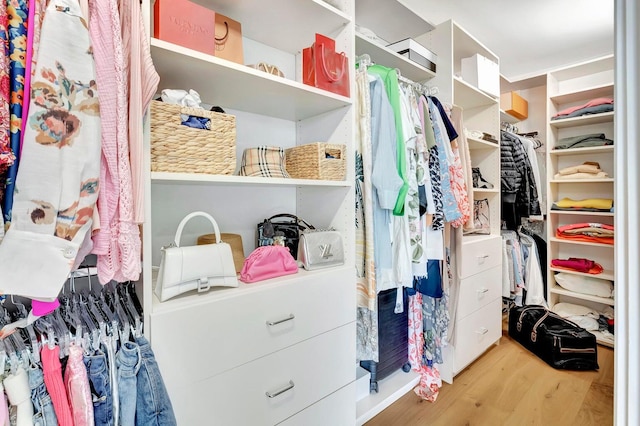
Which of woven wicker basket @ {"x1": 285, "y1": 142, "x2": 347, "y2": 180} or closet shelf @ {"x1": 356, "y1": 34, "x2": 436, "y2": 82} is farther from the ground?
closet shelf @ {"x1": 356, "y1": 34, "x2": 436, "y2": 82}

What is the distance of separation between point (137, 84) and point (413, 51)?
1565mm

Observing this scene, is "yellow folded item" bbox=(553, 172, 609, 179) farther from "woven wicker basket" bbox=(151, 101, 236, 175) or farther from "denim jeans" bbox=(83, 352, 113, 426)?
"denim jeans" bbox=(83, 352, 113, 426)

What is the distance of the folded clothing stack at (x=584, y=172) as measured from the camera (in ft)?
9.16

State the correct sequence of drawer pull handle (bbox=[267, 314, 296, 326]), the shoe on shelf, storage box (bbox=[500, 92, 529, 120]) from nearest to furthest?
drawer pull handle (bbox=[267, 314, 296, 326]) → the shoe on shelf → storage box (bbox=[500, 92, 529, 120])

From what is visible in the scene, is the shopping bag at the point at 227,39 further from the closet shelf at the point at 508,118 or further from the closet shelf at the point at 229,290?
the closet shelf at the point at 508,118

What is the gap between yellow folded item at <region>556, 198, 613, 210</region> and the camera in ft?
8.83

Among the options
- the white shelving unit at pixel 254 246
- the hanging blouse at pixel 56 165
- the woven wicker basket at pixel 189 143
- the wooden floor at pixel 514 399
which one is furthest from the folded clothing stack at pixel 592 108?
the hanging blouse at pixel 56 165

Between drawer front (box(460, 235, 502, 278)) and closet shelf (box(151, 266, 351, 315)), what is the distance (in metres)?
1.16

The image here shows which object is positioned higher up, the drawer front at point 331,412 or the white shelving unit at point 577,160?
the white shelving unit at point 577,160

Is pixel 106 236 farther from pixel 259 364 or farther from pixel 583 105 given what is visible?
pixel 583 105

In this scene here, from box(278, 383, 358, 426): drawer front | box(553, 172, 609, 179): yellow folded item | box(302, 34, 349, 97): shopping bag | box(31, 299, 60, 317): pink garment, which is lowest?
box(278, 383, 358, 426): drawer front

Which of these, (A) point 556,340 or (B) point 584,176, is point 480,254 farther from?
(B) point 584,176

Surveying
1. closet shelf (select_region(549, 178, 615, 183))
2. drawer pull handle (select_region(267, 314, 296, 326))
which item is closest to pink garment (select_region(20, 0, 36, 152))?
drawer pull handle (select_region(267, 314, 296, 326))

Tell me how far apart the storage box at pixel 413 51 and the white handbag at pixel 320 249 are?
118 centimetres
